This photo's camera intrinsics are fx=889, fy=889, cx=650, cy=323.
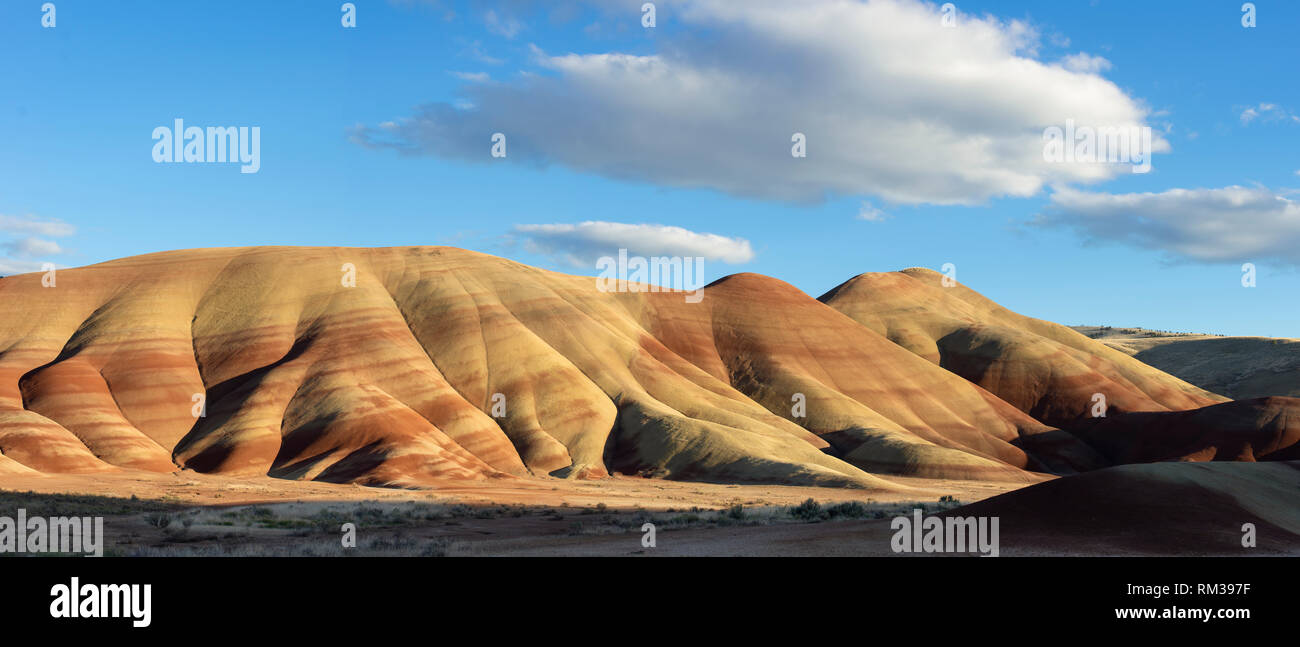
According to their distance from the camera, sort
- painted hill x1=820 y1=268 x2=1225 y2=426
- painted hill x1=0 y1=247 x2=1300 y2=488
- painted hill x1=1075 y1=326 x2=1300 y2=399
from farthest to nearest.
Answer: painted hill x1=1075 y1=326 x2=1300 y2=399
painted hill x1=820 y1=268 x2=1225 y2=426
painted hill x1=0 y1=247 x2=1300 y2=488

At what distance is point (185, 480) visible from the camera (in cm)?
5750

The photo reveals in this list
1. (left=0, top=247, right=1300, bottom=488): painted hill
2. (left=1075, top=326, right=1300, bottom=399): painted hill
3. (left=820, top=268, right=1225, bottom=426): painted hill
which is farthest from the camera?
(left=1075, top=326, right=1300, bottom=399): painted hill

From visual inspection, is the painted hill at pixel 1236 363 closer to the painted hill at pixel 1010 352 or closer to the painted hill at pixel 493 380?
the painted hill at pixel 1010 352

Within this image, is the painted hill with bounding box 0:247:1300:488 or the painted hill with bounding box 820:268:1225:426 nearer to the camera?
the painted hill with bounding box 0:247:1300:488

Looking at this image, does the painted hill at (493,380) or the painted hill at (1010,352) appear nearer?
the painted hill at (493,380)


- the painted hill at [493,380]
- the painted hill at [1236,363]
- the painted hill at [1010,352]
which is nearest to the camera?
the painted hill at [493,380]

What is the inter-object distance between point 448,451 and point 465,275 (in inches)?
1530

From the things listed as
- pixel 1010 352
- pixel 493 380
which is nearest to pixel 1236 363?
pixel 1010 352

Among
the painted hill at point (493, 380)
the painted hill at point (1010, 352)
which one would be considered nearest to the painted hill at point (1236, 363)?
the painted hill at point (1010, 352)

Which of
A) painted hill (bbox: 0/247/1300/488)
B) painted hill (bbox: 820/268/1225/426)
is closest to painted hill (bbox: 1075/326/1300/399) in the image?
painted hill (bbox: 820/268/1225/426)

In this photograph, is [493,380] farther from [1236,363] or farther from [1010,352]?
[1236,363]

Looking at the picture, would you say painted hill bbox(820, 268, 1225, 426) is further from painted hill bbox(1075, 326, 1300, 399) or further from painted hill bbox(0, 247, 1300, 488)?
painted hill bbox(1075, 326, 1300, 399)

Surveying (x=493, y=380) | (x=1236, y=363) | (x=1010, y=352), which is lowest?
(x=1236, y=363)
